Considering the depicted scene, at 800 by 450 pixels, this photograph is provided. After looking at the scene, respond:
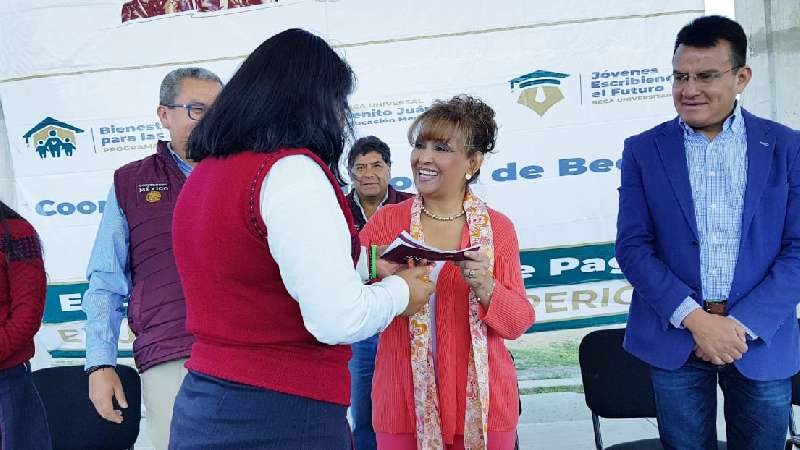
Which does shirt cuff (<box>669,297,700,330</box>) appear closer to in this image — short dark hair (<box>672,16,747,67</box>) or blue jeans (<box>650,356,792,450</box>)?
blue jeans (<box>650,356,792,450</box>)

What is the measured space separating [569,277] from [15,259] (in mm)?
2645

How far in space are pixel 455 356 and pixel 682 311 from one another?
642mm

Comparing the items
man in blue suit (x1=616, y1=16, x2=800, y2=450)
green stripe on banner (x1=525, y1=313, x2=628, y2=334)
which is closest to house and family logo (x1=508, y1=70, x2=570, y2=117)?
green stripe on banner (x1=525, y1=313, x2=628, y2=334)

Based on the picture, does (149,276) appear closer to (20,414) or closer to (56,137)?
(20,414)

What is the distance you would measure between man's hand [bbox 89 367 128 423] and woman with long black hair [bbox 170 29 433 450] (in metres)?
0.76

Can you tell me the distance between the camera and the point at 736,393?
2.11 m

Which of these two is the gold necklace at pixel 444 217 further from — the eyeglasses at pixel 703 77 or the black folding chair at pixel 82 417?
the black folding chair at pixel 82 417

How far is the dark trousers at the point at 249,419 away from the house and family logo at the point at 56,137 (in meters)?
3.02

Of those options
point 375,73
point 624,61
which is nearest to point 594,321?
point 624,61

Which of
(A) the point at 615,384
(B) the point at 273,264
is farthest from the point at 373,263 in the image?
(A) the point at 615,384

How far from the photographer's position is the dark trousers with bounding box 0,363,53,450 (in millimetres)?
2174

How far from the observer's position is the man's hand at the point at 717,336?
6.45ft

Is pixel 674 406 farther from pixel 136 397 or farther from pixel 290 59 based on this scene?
pixel 136 397

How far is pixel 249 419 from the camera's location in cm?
136
